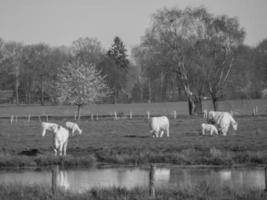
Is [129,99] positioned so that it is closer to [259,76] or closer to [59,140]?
[259,76]

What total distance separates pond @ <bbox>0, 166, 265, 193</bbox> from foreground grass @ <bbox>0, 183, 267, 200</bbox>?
2.81 m

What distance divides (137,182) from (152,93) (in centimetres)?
10053

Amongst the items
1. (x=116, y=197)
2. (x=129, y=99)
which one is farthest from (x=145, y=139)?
(x=129, y=99)

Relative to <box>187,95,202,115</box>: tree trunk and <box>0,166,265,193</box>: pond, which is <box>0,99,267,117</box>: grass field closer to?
<box>187,95,202,115</box>: tree trunk

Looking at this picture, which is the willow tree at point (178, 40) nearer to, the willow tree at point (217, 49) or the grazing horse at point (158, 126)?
the willow tree at point (217, 49)

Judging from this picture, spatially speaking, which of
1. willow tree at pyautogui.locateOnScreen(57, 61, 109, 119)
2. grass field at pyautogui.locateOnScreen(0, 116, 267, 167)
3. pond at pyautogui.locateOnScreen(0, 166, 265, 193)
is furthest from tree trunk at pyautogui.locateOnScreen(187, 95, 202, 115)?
pond at pyautogui.locateOnScreen(0, 166, 265, 193)

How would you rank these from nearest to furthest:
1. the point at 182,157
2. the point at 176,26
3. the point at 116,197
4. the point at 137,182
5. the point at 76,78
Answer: the point at 116,197, the point at 137,182, the point at 182,157, the point at 176,26, the point at 76,78

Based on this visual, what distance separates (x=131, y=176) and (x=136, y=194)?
6.53 metres

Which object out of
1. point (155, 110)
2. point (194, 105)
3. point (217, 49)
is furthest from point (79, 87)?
point (217, 49)

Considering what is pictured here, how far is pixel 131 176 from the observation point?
2408cm

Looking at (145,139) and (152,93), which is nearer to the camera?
(145,139)

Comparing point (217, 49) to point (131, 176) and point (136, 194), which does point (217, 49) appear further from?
point (136, 194)

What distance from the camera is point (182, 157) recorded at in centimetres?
2789

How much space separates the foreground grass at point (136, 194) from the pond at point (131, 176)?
9.21 feet
